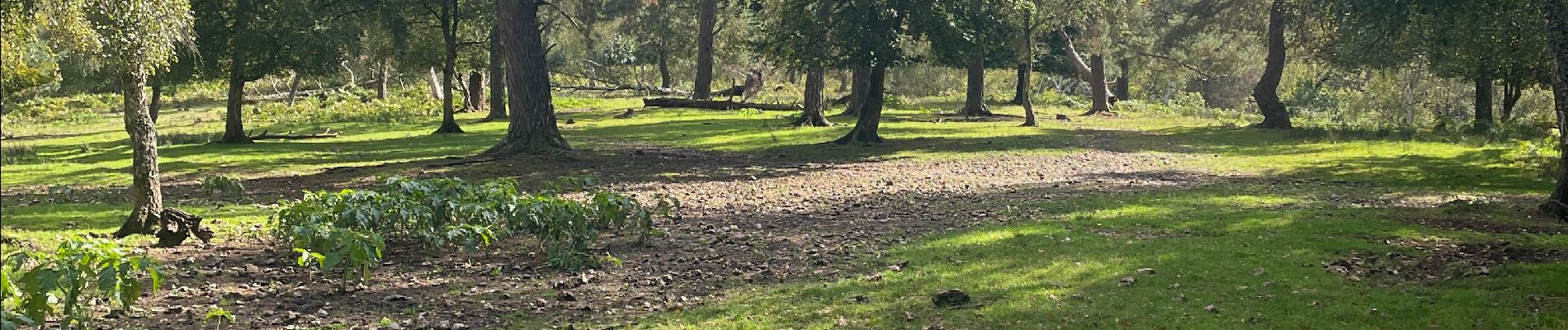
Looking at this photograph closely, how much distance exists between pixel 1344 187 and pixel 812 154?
1044cm

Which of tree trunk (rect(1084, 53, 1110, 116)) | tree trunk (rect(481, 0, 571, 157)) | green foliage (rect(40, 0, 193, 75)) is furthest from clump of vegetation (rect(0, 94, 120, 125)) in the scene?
tree trunk (rect(1084, 53, 1110, 116))

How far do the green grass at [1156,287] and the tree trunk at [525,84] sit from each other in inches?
475

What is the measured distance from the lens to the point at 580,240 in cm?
1044

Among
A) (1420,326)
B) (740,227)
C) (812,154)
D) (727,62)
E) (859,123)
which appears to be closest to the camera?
(1420,326)

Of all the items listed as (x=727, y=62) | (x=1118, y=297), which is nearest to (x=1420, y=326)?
(x=1118, y=297)

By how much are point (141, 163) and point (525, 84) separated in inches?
411

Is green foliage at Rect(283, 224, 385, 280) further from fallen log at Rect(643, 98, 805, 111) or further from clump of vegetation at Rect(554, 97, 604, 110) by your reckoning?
clump of vegetation at Rect(554, 97, 604, 110)

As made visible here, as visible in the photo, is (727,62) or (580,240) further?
(727,62)

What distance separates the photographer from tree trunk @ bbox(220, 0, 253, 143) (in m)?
27.0

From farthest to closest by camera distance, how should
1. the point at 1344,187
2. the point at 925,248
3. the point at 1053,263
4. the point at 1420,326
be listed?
the point at 1344,187
the point at 925,248
the point at 1053,263
the point at 1420,326

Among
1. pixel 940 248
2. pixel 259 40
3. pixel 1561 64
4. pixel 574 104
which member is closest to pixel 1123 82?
pixel 574 104

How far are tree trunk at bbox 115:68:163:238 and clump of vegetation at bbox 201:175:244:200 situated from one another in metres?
3.20

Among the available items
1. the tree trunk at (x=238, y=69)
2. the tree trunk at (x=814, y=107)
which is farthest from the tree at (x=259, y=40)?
the tree trunk at (x=814, y=107)

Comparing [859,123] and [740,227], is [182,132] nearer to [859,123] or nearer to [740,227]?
[859,123]
